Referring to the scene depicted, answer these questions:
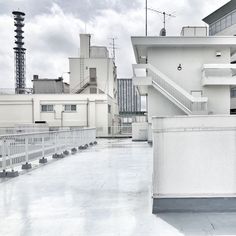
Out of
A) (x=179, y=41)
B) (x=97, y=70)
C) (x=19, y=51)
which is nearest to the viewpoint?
(x=179, y=41)

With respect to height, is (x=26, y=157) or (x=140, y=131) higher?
(x=140, y=131)

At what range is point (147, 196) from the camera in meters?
5.34

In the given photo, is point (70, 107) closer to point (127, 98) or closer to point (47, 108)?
point (47, 108)

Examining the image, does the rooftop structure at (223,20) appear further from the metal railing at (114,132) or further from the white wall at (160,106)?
the white wall at (160,106)

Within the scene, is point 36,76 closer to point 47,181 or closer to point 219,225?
point 47,181

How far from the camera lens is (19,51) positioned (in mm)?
62250

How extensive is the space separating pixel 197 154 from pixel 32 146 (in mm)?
6606

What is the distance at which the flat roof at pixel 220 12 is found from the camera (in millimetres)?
35425

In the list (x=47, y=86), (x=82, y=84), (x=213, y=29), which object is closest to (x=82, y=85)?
(x=82, y=84)

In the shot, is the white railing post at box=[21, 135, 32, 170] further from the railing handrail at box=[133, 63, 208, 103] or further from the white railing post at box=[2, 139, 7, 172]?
the railing handrail at box=[133, 63, 208, 103]

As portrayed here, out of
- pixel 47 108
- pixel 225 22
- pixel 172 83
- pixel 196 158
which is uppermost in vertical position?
pixel 225 22

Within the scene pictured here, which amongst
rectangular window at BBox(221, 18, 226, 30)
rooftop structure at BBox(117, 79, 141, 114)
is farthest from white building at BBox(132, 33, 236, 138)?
rooftop structure at BBox(117, 79, 141, 114)

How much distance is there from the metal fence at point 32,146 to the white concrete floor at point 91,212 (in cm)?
90

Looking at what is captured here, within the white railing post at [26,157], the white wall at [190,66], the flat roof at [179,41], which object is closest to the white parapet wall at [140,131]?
the white wall at [190,66]
